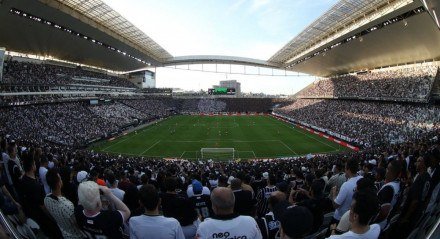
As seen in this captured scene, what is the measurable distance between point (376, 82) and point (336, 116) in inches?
384

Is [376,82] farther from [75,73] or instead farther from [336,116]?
[75,73]

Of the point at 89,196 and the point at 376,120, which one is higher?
the point at 89,196

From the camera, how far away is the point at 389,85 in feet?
175

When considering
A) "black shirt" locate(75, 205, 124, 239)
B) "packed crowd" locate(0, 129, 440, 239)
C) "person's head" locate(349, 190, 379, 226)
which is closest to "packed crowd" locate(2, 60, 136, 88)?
"packed crowd" locate(0, 129, 440, 239)

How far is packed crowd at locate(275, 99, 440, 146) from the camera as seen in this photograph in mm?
36375

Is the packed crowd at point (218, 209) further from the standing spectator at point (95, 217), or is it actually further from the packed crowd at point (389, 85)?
the packed crowd at point (389, 85)

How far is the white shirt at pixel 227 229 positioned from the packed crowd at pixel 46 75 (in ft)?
145

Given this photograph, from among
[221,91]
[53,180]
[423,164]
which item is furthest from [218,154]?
[221,91]

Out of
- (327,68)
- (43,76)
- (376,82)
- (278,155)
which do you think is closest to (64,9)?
(43,76)

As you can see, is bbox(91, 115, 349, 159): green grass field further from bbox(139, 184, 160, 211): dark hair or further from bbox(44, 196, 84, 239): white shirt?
bbox(139, 184, 160, 211): dark hair

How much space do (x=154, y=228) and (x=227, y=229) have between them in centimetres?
92

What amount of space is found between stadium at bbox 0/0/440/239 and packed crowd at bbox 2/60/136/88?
0.31 metres

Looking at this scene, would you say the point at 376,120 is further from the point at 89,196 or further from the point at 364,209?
the point at 89,196

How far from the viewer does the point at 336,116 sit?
57.4m
